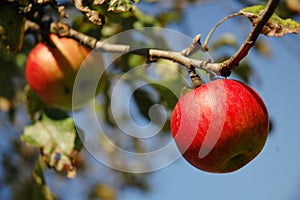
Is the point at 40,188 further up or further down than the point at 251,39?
further down

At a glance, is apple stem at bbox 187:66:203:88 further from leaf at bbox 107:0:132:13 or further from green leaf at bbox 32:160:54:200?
green leaf at bbox 32:160:54:200

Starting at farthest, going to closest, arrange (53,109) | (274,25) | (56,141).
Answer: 1. (53,109)
2. (56,141)
3. (274,25)

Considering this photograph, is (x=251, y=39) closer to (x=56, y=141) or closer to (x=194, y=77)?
(x=194, y=77)

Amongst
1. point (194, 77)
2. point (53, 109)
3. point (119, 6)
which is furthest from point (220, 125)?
point (53, 109)

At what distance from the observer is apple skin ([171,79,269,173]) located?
925 mm

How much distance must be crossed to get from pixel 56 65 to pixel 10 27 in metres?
0.25

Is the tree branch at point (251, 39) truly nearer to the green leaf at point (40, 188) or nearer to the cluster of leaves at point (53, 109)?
the cluster of leaves at point (53, 109)

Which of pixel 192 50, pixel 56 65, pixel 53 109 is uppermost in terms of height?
pixel 192 50

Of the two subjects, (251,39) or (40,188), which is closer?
(251,39)

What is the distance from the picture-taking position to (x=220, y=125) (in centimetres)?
92

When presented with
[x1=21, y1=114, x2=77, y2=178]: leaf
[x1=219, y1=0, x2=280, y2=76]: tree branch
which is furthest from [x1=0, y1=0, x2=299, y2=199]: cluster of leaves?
[x1=219, y1=0, x2=280, y2=76]: tree branch

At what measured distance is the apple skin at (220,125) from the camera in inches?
36.4

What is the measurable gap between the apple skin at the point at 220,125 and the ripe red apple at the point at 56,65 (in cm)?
52

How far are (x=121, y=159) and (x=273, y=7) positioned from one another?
1.51 metres
